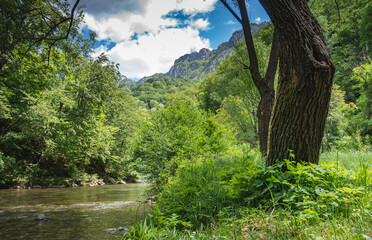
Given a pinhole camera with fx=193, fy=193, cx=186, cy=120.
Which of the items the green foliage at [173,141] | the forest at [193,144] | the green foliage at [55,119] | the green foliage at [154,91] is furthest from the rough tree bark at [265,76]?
the green foliage at [154,91]

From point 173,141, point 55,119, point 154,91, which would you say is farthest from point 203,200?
point 154,91

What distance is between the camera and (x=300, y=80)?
279 centimetres

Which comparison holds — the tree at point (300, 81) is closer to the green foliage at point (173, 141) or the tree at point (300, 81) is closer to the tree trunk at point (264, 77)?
the tree trunk at point (264, 77)

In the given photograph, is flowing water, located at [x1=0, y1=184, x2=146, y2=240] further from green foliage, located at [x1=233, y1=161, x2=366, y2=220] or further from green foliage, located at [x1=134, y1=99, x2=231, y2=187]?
green foliage, located at [x1=233, y1=161, x2=366, y2=220]

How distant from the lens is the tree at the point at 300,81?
2744 millimetres

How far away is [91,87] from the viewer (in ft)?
60.8

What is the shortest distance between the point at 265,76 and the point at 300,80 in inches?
107

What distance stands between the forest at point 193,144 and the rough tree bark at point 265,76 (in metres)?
0.17

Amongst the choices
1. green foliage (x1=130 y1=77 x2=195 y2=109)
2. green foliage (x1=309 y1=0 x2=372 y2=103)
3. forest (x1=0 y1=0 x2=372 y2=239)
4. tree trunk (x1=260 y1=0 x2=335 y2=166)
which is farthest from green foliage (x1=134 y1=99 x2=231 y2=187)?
green foliage (x1=130 y1=77 x2=195 y2=109)

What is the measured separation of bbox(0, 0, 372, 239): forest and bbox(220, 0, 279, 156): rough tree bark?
6.6 inches

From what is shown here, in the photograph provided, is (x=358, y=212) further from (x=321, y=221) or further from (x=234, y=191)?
(x=234, y=191)

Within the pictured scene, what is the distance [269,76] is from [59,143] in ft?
60.4

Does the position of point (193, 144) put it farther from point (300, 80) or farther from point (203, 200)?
point (300, 80)

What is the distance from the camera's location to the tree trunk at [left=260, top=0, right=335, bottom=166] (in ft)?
9.00
